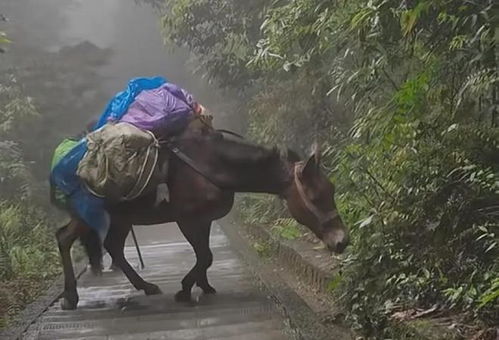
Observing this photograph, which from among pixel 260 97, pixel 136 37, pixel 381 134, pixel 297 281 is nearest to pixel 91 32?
pixel 136 37

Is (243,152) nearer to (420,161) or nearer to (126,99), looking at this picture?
(126,99)

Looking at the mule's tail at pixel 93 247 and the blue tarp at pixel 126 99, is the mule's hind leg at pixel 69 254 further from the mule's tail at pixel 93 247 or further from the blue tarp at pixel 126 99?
the blue tarp at pixel 126 99

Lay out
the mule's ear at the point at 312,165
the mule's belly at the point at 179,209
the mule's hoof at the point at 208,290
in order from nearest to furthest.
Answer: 1. the mule's ear at the point at 312,165
2. the mule's belly at the point at 179,209
3. the mule's hoof at the point at 208,290

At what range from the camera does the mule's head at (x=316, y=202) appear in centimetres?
564

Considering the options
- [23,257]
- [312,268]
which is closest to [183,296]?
[312,268]

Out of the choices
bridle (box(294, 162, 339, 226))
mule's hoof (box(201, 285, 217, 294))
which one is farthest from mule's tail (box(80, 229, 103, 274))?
bridle (box(294, 162, 339, 226))

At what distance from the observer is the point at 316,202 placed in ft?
19.0

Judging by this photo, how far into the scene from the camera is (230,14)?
11992mm

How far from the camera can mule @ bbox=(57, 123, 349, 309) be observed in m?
5.79

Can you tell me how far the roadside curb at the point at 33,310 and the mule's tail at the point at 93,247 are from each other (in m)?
0.44

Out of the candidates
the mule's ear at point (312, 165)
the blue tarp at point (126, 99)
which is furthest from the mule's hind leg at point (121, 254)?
the mule's ear at point (312, 165)

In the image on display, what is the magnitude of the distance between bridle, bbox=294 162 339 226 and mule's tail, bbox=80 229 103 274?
7.15 feet

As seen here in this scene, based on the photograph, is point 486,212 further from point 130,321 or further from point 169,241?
point 169,241

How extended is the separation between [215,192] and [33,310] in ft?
6.36
